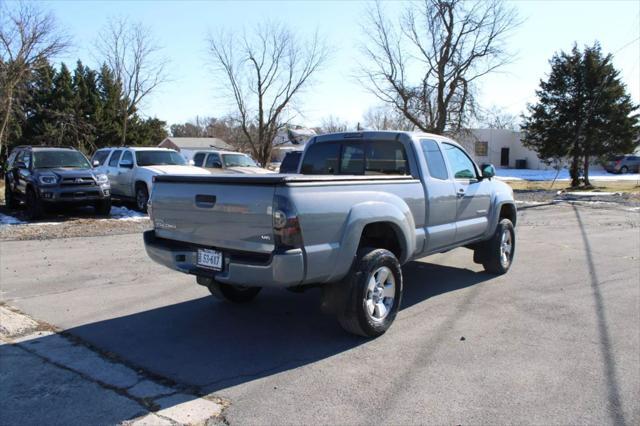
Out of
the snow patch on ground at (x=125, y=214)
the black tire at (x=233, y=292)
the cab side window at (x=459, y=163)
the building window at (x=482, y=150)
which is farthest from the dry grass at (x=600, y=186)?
the black tire at (x=233, y=292)

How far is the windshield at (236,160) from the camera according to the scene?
18878 millimetres

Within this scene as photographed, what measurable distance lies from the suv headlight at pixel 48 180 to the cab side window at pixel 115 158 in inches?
139

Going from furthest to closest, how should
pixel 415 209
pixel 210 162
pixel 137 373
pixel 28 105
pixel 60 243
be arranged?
1. pixel 28 105
2. pixel 210 162
3. pixel 60 243
4. pixel 415 209
5. pixel 137 373

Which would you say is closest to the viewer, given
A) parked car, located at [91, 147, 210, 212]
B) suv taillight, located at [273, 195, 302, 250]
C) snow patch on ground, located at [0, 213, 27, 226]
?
suv taillight, located at [273, 195, 302, 250]

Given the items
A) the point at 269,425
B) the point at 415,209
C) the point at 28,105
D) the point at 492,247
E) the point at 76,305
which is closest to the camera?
the point at 269,425

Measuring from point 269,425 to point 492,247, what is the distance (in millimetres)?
5207

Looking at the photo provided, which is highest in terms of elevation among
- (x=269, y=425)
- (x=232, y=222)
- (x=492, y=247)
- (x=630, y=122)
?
(x=630, y=122)

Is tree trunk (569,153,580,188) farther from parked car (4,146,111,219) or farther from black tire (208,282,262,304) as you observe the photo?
black tire (208,282,262,304)

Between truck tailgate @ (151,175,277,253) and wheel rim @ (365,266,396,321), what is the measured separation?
48.3 inches

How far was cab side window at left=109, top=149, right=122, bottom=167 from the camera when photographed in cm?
1650

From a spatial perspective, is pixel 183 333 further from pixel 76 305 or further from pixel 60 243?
pixel 60 243

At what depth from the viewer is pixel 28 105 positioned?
37469 mm

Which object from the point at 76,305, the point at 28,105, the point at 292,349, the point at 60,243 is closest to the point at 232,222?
the point at 292,349

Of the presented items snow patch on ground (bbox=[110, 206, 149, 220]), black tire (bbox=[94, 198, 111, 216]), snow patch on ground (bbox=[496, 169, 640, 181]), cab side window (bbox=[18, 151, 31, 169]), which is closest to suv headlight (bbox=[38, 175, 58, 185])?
cab side window (bbox=[18, 151, 31, 169])
